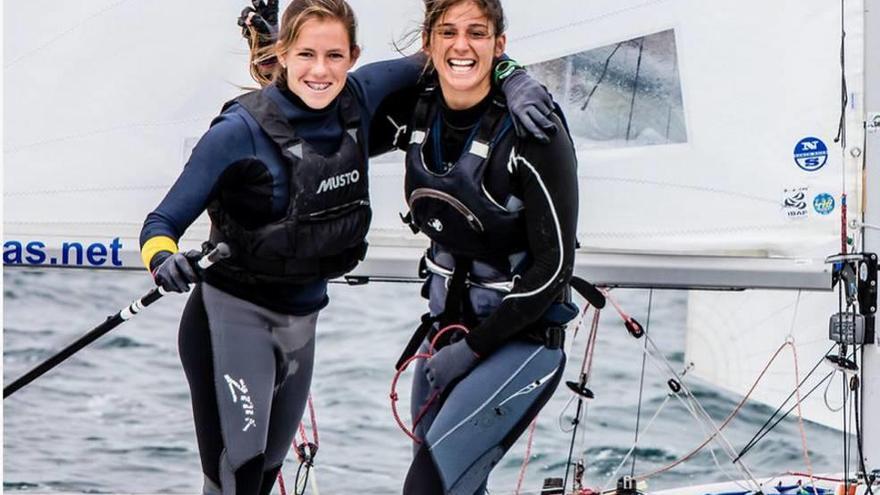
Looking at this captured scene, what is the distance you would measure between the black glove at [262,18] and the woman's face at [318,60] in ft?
1.17

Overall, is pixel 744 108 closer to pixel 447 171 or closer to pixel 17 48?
pixel 447 171

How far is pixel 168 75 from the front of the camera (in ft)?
12.8

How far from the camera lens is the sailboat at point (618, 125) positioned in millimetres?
3889

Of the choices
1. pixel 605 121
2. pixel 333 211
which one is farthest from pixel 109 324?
pixel 605 121

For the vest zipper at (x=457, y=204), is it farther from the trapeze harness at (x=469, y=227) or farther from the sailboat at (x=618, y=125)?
the sailboat at (x=618, y=125)

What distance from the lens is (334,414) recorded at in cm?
770

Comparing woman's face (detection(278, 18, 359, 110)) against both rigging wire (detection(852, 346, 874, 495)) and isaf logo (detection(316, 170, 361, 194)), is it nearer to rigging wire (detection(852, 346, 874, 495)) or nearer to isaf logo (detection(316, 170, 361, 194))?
isaf logo (detection(316, 170, 361, 194))

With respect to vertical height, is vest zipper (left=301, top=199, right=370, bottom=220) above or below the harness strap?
above

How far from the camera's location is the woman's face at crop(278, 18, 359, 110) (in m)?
3.17

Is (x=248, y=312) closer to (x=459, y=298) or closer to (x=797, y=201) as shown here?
(x=459, y=298)

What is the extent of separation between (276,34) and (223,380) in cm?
77

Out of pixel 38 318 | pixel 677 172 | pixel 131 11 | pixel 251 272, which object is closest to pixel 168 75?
pixel 131 11

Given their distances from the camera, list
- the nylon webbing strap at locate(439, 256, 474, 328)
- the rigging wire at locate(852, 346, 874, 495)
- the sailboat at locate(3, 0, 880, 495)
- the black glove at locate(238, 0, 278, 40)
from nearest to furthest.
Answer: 1. the nylon webbing strap at locate(439, 256, 474, 328)
2. the black glove at locate(238, 0, 278, 40)
3. the rigging wire at locate(852, 346, 874, 495)
4. the sailboat at locate(3, 0, 880, 495)

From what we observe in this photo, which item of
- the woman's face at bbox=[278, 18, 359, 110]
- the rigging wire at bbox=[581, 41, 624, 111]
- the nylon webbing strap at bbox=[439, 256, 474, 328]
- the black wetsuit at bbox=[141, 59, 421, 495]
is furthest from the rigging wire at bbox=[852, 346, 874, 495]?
the woman's face at bbox=[278, 18, 359, 110]
